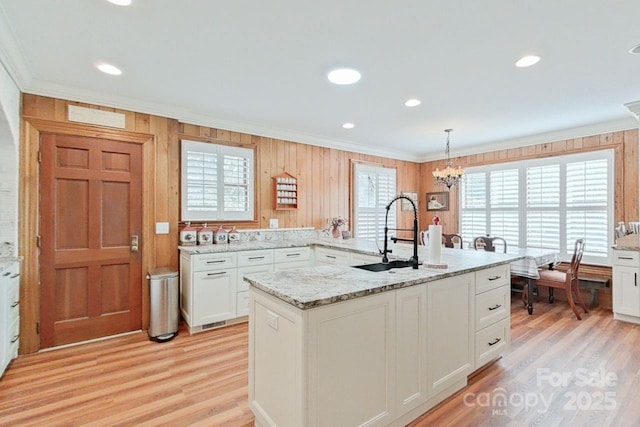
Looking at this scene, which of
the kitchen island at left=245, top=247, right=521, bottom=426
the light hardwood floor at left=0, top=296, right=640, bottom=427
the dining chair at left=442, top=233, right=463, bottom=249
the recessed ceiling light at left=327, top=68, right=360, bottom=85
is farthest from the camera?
the dining chair at left=442, top=233, right=463, bottom=249

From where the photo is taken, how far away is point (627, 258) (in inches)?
147

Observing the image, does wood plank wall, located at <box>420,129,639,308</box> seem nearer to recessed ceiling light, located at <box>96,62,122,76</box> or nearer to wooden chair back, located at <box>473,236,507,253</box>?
wooden chair back, located at <box>473,236,507,253</box>

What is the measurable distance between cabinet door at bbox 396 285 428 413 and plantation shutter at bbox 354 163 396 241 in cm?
364

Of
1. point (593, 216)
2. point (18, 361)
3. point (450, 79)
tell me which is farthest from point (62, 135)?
point (593, 216)

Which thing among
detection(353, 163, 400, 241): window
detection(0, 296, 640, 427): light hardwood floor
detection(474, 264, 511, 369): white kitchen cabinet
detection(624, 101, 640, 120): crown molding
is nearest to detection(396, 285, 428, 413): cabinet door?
detection(0, 296, 640, 427): light hardwood floor

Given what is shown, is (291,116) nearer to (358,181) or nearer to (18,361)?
(358,181)

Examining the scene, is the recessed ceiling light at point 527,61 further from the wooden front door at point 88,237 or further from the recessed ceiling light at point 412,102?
the wooden front door at point 88,237

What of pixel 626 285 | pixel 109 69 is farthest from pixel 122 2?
pixel 626 285

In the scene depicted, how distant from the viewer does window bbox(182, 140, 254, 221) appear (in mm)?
3902

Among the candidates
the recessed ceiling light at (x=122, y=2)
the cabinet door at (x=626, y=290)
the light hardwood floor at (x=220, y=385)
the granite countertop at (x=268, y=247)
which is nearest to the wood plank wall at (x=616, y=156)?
the cabinet door at (x=626, y=290)

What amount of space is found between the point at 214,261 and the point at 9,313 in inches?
66.2

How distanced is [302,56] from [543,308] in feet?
14.9

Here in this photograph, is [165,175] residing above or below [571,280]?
above

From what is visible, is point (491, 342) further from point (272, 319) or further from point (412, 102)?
point (412, 102)
